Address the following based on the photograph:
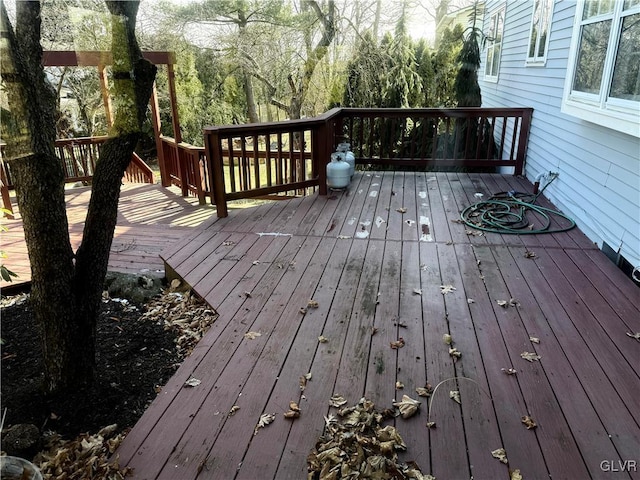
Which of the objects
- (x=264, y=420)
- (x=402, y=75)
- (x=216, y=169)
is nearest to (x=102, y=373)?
(x=264, y=420)

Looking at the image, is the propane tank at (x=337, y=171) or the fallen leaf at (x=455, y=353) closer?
the fallen leaf at (x=455, y=353)

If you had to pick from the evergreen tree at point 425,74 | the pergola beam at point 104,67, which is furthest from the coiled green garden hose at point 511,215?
the evergreen tree at point 425,74

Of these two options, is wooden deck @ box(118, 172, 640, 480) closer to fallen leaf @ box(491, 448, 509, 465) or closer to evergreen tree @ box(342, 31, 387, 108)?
fallen leaf @ box(491, 448, 509, 465)

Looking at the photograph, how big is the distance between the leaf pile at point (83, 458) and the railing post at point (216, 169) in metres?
2.79

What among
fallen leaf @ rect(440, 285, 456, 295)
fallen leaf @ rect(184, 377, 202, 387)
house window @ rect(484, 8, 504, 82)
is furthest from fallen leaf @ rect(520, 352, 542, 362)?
house window @ rect(484, 8, 504, 82)

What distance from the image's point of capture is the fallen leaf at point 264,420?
70.4 inches

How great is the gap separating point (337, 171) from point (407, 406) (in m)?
3.69

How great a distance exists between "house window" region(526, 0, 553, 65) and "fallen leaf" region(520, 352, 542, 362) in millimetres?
4459

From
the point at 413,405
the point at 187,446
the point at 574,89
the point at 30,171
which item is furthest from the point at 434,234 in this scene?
the point at 30,171

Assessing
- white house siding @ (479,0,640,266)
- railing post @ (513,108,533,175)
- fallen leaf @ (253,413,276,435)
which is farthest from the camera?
railing post @ (513,108,533,175)

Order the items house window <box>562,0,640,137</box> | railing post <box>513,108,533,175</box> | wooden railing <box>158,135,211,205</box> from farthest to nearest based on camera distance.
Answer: wooden railing <box>158,135,211,205</box> → railing post <box>513,108,533,175</box> → house window <box>562,0,640,137</box>

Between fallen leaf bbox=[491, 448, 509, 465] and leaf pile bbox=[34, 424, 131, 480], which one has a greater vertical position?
fallen leaf bbox=[491, 448, 509, 465]

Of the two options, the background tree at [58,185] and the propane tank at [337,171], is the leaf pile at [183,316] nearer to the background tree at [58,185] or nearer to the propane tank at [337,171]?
the background tree at [58,185]

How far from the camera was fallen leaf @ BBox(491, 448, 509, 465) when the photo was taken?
1616 mm
